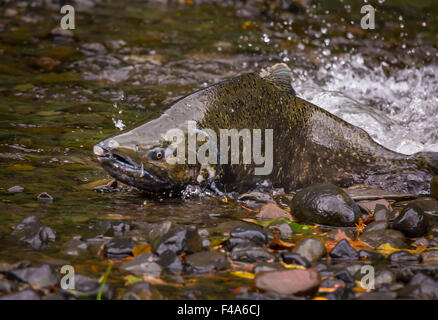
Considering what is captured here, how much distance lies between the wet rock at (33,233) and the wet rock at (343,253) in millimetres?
1708

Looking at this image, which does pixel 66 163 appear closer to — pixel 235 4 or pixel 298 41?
pixel 298 41

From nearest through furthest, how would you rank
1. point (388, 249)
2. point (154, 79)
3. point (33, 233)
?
point (33, 233), point (388, 249), point (154, 79)

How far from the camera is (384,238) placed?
4.05m

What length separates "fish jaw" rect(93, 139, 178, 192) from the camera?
4.46 meters

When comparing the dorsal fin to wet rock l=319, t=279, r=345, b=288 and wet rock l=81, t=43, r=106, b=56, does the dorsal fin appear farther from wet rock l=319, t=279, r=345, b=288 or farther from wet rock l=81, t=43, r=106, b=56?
wet rock l=81, t=43, r=106, b=56

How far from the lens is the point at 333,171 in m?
5.43

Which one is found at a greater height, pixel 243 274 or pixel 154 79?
pixel 154 79

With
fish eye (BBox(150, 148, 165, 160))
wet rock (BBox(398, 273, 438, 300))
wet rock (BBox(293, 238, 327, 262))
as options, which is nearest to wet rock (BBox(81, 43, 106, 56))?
fish eye (BBox(150, 148, 165, 160))

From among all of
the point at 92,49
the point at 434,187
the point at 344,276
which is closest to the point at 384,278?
the point at 344,276

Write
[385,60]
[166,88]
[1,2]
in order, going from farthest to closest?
[1,2] < [385,60] < [166,88]

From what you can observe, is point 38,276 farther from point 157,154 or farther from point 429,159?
point 429,159

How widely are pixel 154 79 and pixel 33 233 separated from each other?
5.28 meters
